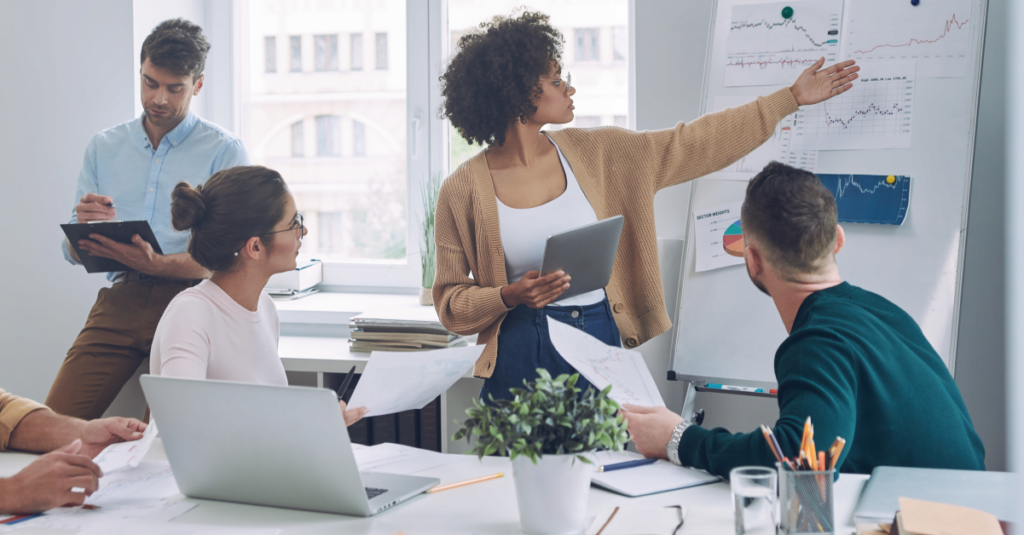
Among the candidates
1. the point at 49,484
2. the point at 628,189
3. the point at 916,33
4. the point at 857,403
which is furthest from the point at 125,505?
the point at 916,33

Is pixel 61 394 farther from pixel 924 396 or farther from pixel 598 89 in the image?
pixel 924 396

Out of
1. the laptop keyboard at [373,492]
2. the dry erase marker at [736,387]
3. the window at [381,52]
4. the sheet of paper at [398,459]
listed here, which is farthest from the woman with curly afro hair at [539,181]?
the window at [381,52]

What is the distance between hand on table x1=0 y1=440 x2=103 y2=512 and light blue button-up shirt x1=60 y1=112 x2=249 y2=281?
144 cm

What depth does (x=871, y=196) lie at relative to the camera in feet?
6.94

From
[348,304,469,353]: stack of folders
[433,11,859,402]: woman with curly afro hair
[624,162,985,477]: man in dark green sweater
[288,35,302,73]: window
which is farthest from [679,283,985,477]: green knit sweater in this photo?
[288,35,302,73]: window

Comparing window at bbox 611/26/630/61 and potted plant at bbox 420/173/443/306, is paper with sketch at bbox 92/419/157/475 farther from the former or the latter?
window at bbox 611/26/630/61

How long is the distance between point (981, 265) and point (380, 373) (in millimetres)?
1951

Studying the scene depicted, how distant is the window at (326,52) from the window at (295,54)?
0.07 m

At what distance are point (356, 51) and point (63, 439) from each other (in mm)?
2120

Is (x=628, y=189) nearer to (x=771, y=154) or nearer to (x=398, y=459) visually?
(x=771, y=154)

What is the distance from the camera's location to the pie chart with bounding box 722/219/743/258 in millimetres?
2254

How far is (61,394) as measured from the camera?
8.01 feet

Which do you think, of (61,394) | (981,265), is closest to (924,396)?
(981,265)

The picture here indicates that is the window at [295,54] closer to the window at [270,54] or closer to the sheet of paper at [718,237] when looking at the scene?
the window at [270,54]
